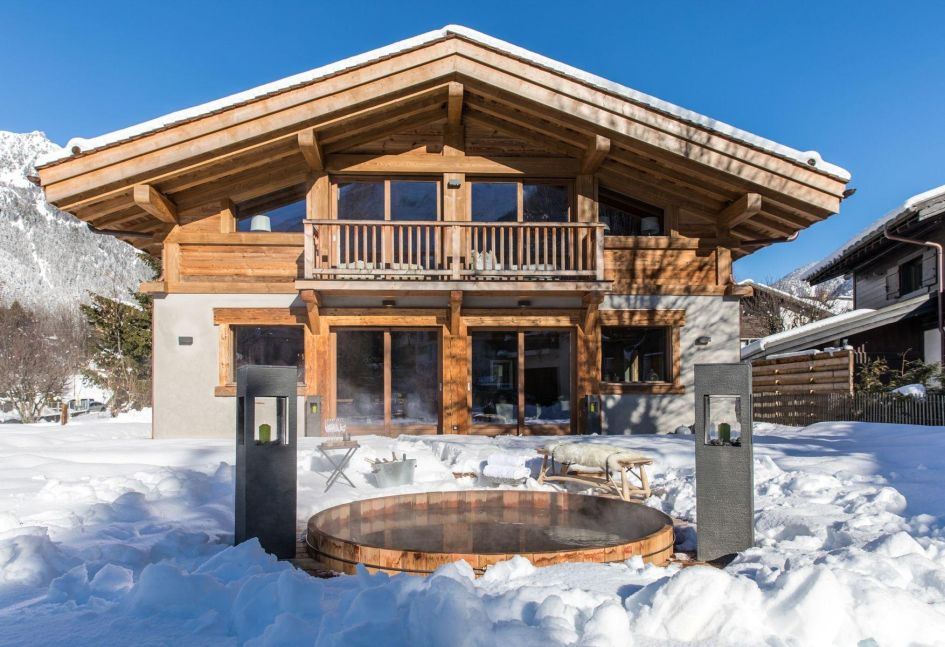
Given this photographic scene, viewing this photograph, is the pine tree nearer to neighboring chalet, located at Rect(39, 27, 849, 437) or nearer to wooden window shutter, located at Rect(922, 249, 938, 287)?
neighboring chalet, located at Rect(39, 27, 849, 437)

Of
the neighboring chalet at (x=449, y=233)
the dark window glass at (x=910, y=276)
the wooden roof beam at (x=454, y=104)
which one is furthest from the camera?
the dark window glass at (x=910, y=276)

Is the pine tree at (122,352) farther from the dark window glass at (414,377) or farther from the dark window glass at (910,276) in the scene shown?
the dark window glass at (910,276)

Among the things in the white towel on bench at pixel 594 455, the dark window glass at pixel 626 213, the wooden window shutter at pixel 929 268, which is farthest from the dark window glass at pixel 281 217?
the wooden window shutter at pixel 929 268

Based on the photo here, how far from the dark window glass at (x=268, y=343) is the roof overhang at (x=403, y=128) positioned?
6.76 feet

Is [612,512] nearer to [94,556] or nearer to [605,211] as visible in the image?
[94,556]

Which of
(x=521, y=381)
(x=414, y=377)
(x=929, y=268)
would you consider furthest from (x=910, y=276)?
(x=414, y=377)

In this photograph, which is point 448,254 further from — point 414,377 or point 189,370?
point 189,370

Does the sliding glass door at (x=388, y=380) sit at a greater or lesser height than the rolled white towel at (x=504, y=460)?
greater

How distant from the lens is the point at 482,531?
4.62m

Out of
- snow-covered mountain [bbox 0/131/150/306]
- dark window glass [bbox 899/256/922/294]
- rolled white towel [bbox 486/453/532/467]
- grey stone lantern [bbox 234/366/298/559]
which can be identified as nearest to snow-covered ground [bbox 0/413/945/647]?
grey stone lantern [bbox 234/366/298/559]

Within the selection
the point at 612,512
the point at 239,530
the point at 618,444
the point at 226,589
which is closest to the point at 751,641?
the point at 226,589

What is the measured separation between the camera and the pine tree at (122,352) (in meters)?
21.9

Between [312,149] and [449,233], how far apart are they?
7.88 ft

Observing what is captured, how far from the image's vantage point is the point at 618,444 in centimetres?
832
